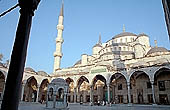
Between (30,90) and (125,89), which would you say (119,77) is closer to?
(125,89)

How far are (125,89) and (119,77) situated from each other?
88.7 inches

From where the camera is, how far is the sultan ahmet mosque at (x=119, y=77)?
2045cm

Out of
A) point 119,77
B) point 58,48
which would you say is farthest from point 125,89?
point 58,48

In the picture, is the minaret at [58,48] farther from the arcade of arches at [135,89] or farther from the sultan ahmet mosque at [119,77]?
the arcade of arches at [135,89]

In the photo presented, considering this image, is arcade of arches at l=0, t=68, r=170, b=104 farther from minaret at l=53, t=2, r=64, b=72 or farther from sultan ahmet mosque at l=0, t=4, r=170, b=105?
minaret at l=53, t=2, r=64, b=72

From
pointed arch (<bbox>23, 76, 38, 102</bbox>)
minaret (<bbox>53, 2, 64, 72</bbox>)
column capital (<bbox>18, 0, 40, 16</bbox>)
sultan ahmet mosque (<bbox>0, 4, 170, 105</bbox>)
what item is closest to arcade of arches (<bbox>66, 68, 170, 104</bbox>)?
sultan ahmet mosque (<bbox>0, 4, 170, 105</bbox>)

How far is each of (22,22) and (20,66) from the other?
749 mm

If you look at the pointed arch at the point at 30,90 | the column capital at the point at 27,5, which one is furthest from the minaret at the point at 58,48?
the column capital at the point at 27,5

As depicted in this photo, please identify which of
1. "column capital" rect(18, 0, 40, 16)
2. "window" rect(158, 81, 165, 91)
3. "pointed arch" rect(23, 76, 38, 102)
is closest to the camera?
"column capital" rect(18, 0, 40, 16)

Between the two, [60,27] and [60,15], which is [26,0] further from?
[60,15]

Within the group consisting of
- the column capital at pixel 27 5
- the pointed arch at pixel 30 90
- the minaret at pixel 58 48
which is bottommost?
the pointed arch at pixel 30 90

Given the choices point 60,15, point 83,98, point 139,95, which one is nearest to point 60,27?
point 60,15

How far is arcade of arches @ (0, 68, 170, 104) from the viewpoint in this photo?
20.6 metres

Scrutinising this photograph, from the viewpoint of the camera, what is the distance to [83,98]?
27750 mm
